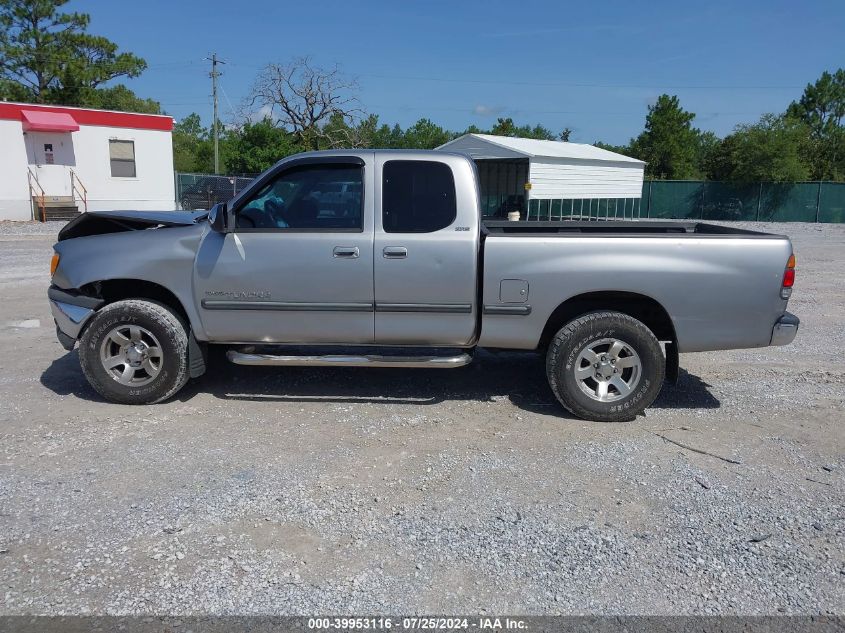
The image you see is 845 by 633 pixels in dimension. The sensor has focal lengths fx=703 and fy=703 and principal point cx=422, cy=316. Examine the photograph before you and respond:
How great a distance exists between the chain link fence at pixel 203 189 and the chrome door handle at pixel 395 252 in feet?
80.8

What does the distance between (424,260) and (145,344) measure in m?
2.32

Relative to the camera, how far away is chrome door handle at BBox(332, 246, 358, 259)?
535 cm

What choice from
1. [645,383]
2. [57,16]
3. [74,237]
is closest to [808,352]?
[645,383]

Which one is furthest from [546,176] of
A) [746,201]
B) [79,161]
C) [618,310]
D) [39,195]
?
[618,310]

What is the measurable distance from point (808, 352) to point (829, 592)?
197 inches

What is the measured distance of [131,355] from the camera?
5.58 metres

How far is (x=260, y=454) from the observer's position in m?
4.74

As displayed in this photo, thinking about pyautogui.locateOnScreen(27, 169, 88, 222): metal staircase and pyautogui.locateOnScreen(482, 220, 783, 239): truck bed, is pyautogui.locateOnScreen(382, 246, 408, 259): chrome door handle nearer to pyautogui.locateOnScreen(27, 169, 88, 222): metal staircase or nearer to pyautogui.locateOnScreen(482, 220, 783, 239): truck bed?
pyautogui.locateOnScreen(482, 220, 783, 239): truck bed

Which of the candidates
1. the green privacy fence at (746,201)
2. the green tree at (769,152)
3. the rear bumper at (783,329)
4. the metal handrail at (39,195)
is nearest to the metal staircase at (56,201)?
the metal handrail at (39,195)

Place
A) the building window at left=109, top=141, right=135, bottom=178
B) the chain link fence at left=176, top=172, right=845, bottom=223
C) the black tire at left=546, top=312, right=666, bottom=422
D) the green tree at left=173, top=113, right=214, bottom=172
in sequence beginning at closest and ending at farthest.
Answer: the black tire at left=546, top=312, right=666, bottom=422
the building window at left=109, top=141, right=135, bottom=178
the chain link fence at left=176, top=172, right=845, bottom=223
the green tree at left=173, top=113, right=214, bottom=172

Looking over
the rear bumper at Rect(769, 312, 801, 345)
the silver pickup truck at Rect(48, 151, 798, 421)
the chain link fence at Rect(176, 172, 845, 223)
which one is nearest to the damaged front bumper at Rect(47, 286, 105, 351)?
the silver pickup truck at Rect(48, 151, 798, 421)

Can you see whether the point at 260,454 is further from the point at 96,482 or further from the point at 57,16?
the point at 57,16

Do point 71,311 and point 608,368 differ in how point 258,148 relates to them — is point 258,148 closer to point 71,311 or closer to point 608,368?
point 71,311

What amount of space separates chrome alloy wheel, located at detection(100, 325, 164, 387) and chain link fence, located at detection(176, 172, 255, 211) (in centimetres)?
2390
